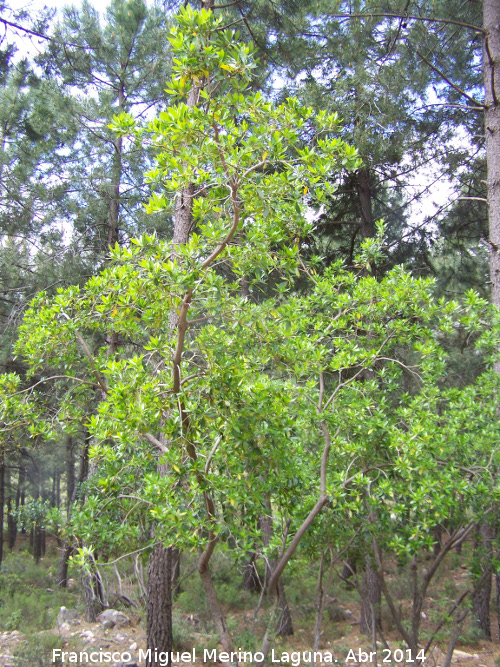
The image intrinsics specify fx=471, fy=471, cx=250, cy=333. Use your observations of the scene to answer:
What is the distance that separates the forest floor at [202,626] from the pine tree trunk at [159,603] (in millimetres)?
327

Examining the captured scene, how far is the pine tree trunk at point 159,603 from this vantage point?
507 centimetres

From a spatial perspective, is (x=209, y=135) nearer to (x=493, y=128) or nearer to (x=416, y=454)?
(x=416, y=454)

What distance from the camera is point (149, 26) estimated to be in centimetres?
934

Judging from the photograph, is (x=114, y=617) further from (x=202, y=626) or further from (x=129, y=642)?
(x=202, y=626)

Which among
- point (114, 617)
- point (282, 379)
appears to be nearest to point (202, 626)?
point (114, 617)

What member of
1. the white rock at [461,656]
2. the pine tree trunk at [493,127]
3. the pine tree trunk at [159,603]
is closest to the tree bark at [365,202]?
the pine tree trunk at [493,127]

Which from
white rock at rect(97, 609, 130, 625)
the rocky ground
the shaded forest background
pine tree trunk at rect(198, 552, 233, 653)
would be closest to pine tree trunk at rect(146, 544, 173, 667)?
the shaded forest background

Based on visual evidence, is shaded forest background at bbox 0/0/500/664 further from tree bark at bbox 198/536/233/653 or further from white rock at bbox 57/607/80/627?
white rock at bbox 57/607/80/627

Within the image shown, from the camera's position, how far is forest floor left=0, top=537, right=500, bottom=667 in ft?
21.9

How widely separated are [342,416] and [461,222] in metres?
6.48

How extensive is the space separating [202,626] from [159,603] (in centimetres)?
467

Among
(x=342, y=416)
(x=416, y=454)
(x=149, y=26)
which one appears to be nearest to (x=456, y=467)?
(x=416, y=454)

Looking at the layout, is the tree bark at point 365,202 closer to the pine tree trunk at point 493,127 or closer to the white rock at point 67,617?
the pine tree trunk at point 493,127

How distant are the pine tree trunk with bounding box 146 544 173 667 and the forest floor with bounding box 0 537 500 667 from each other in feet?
1.07
